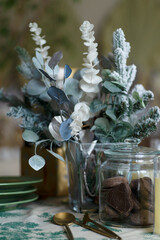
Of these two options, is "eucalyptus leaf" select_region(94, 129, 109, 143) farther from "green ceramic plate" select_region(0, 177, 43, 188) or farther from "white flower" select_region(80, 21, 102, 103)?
"green ceramic plate" select_region(0, 177, 43, 188)

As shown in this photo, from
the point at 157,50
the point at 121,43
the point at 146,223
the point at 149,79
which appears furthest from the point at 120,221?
the point at 157,50

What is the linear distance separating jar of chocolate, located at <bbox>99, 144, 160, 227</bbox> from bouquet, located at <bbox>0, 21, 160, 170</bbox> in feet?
0.24

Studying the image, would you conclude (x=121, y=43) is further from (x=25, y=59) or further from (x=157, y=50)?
(x=157, y=50)

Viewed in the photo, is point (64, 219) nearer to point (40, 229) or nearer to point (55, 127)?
point (40, 229)

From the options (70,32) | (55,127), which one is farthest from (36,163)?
(70,32)

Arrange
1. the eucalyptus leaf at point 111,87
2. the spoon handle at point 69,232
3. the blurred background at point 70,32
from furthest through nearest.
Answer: the blurred background at point 70,32, the eucalyptus leaf at point 111,87, the spoon handle at point 69,232

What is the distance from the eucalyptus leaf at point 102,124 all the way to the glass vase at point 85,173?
3 centimetres

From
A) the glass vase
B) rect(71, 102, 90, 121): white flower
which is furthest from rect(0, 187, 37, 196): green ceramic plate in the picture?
rect(71, 102, 90, 121): white flower

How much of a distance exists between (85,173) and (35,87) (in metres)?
0.20

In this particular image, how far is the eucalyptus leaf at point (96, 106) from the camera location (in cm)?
61

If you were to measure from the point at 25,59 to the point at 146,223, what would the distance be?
0.41 metres

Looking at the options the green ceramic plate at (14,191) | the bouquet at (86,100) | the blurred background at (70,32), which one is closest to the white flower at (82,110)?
the bouquet at (86,100)

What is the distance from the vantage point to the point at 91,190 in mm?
635

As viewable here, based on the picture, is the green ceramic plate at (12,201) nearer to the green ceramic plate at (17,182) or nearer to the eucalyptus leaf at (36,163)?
the green ceramic plate at (17,182)
